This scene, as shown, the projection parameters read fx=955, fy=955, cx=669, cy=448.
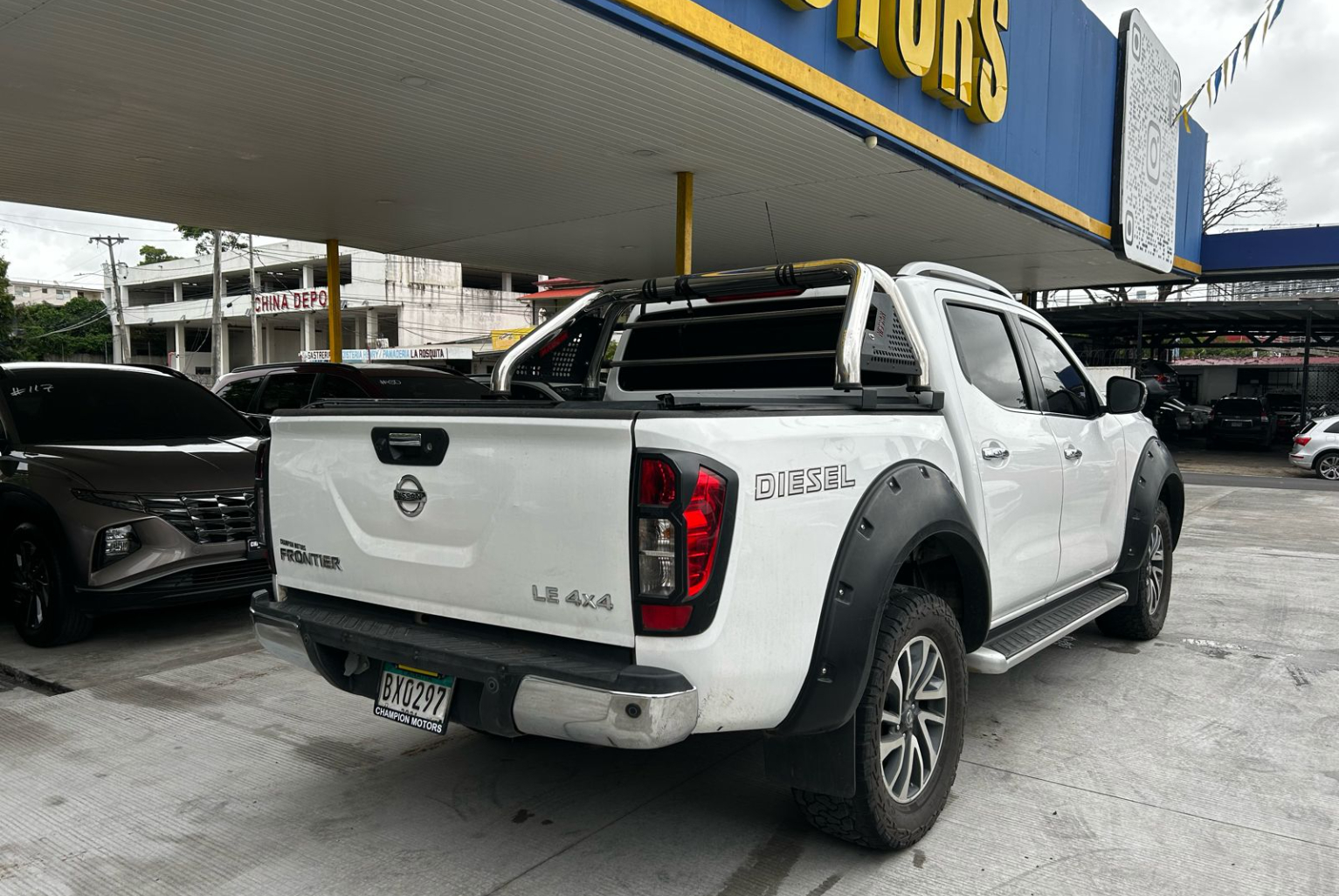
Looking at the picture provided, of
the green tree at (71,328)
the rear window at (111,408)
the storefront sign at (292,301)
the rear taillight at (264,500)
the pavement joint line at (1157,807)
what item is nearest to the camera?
the pavement joint line at (1157,807)

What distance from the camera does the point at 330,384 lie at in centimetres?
877

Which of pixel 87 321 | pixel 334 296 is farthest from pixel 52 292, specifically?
pixel 334 296

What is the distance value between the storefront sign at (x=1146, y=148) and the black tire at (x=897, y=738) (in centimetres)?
1310

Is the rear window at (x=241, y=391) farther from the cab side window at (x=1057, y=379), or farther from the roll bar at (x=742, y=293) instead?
the cab side window at (x=1057, y=379)

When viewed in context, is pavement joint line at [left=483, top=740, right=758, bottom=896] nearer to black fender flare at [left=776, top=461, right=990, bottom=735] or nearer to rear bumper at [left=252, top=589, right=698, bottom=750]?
rear bumper at [left=252, top=589, right=698, bottom=750]

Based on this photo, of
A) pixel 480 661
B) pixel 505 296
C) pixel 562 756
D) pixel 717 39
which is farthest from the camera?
pixel 505 296

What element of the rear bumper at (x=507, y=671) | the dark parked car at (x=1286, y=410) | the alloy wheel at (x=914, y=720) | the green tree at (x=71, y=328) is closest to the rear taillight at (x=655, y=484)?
the rear bumper at (x=507, y=671)

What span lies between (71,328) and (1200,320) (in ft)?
257

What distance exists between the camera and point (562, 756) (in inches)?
153

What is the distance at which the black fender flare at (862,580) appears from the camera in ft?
8.86

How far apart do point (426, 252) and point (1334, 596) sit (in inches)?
477

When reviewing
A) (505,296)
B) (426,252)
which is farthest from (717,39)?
(505,296)

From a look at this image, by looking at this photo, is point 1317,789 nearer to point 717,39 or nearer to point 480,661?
point 480,661

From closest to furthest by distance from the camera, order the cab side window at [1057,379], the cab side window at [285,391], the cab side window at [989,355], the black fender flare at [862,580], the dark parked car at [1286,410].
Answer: the black fender flare at [862,580] < the cab side window at [989,355] < the cab side window at [1057,379] < the cab side window at [285,391] < the dark parked car at [1286,410]
